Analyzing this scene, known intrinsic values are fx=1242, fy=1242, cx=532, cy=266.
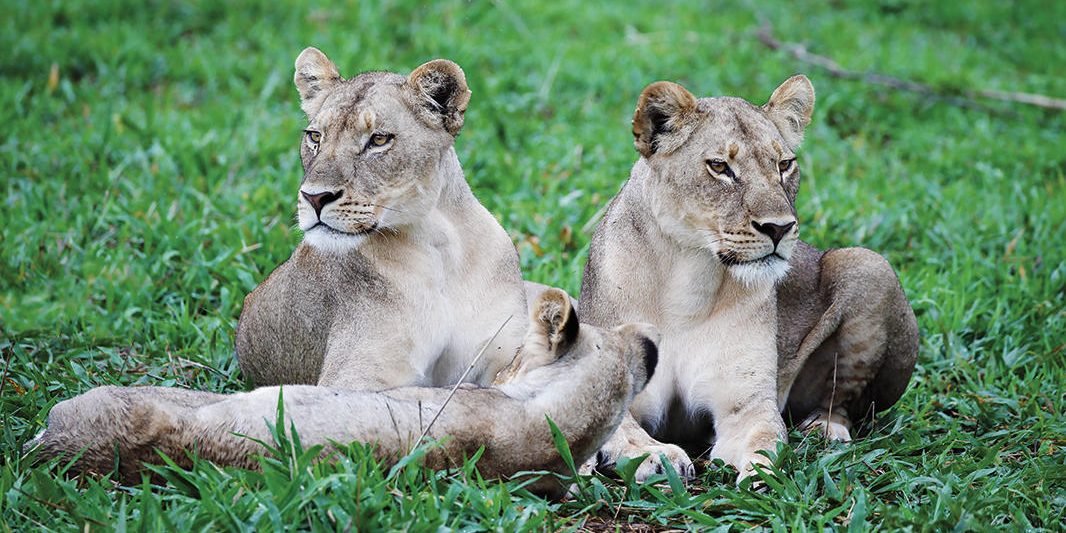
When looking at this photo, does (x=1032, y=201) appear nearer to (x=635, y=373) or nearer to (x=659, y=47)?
(x=659, y=47)

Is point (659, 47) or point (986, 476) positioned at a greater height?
point (659, 47)

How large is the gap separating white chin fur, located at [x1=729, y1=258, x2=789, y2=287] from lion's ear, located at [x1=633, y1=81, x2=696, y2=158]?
1.87 ft

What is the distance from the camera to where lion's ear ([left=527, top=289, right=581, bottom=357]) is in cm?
414

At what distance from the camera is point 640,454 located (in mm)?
4574

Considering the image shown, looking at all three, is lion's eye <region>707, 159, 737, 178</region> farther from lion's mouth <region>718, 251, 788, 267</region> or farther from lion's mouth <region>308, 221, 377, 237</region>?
lion's mouth <region>308, 221, 377, 237</region>

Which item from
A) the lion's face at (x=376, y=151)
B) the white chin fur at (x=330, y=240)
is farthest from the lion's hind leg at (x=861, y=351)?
the white chin fur at (x=330, y=240)

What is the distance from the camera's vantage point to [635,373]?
14.0 feet

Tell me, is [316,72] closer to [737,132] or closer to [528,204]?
[737,132]

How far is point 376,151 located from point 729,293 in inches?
61.4

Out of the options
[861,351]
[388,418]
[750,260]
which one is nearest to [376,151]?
[388,418]

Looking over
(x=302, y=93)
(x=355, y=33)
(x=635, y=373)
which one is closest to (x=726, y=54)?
(x=355, y=33)

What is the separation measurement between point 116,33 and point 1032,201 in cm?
711

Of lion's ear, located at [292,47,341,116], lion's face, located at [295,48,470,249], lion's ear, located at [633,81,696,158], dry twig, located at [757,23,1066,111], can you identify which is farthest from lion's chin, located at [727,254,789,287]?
dry twig, located at [757,23,1066,111]

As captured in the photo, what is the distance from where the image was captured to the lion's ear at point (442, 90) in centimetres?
497
